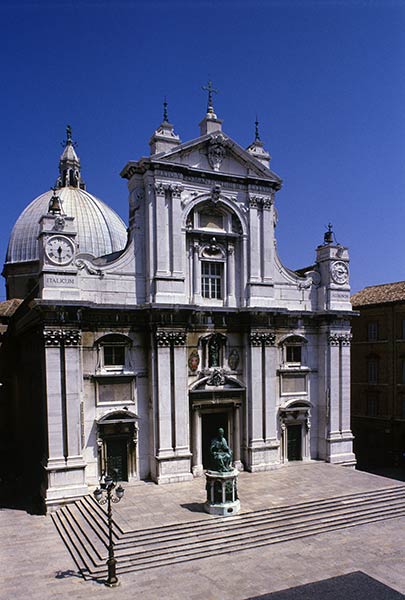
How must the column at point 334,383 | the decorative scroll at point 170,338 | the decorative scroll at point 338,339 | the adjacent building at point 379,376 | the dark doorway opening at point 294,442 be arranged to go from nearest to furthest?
the decorative scroll at point 170,338
the dark doorway opening at point 294,442
the column at point 334,383
the decorative scroll at point 338,339
the adjacent building at point 379,376

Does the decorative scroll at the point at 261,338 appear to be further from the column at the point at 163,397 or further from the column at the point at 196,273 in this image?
the column at the point at 163,397

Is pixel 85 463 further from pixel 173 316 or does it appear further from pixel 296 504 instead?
pixel 296 504

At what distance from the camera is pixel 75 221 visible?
3988 cm

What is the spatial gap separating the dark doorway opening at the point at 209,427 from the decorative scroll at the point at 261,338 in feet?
14.6

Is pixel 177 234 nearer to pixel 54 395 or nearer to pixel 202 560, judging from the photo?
pixel 54 395

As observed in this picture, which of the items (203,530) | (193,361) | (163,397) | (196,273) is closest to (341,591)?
(203,530)

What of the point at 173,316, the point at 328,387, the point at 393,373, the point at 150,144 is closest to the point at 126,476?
the point at 173,316

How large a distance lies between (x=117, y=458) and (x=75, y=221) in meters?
22.3

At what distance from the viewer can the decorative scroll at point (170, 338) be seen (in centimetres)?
2467

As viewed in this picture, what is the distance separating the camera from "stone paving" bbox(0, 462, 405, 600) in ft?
52.1

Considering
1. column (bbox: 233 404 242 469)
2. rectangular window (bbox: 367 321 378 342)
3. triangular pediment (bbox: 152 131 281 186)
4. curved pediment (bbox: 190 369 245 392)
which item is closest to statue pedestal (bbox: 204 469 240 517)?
curved pediment (bbox: 190 369 245 392)

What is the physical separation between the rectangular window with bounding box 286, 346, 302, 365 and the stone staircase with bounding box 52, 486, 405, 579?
28.1 ft

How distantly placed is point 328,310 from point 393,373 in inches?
469

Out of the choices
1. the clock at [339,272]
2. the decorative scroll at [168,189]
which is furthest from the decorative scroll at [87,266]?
the clock at [339,272]
